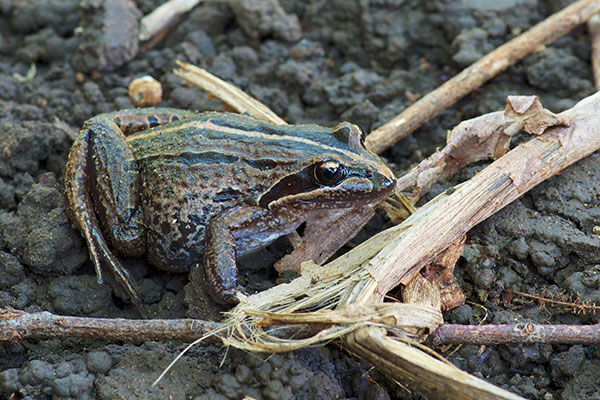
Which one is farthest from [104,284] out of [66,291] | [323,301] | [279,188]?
[323,301]

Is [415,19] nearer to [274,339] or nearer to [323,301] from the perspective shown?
[323,301]

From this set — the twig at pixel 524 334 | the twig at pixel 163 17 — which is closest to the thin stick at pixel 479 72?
the twig at pixel 524 334

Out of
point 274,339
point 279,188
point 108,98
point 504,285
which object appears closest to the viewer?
point 274,339

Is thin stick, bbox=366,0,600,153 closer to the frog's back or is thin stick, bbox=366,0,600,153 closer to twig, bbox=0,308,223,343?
the frog's back

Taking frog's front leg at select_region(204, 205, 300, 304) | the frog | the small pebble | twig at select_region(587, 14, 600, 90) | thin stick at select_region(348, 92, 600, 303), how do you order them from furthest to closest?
the small pebble
twig at select_region(587, 14, 600, 90)
the frog
frog's front leg at select_region(204, 205, 300, 304)
thin stick at select_region(348, 92, 600, 303)

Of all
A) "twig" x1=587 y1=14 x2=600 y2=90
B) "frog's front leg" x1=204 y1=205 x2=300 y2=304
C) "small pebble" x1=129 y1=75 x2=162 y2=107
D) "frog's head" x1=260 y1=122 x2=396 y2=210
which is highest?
"twig" x1=587 y1=14 x2=600 y2=90

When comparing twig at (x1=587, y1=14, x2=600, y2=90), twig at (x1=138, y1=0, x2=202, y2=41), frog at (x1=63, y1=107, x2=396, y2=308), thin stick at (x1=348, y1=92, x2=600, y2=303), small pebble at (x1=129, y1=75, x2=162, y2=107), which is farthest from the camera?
twig at (x1=138, y1=0, x2=202, y2=41)

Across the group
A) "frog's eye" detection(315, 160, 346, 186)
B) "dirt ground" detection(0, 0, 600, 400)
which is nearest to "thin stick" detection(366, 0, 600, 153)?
"dirt ground" detection(0, 0, 600, 400)
